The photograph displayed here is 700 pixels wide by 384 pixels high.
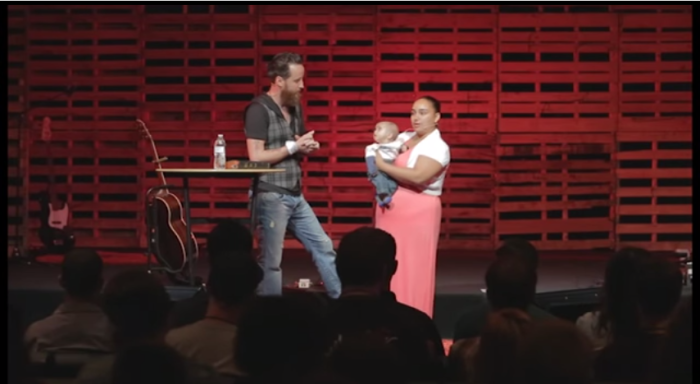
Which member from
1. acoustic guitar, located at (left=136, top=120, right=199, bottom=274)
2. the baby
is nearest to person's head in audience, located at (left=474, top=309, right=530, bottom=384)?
the baby

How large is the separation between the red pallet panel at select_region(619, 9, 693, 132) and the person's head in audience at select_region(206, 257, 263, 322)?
7361 millimetres

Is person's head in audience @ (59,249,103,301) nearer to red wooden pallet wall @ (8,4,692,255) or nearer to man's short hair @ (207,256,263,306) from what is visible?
man's short hair @ (207,256,263,306)

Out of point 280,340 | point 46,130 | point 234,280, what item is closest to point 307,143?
point 234,280

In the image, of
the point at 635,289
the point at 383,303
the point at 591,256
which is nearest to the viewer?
the point at 383,303

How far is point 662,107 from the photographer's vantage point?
10477mm

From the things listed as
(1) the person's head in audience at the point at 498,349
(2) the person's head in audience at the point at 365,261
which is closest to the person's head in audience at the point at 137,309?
(2) the person's head in audience at the point at 365,261

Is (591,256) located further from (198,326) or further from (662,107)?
(198,326)

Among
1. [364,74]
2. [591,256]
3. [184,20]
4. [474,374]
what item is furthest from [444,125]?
[474,374]

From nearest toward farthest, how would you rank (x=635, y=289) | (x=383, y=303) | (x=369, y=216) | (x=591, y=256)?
(x=383, y=303) < (x=635, y=289) < (x=591, y=256) < (x=369, y=216)

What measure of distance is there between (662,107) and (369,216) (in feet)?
10.0

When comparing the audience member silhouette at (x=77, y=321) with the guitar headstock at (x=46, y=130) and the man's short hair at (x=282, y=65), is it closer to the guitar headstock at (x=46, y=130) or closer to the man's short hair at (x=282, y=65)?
the man's short hair at (x=282, y=65)

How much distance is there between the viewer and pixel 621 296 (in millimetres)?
3855

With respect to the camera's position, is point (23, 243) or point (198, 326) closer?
point (198, 326)

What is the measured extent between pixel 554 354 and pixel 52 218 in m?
7.98
